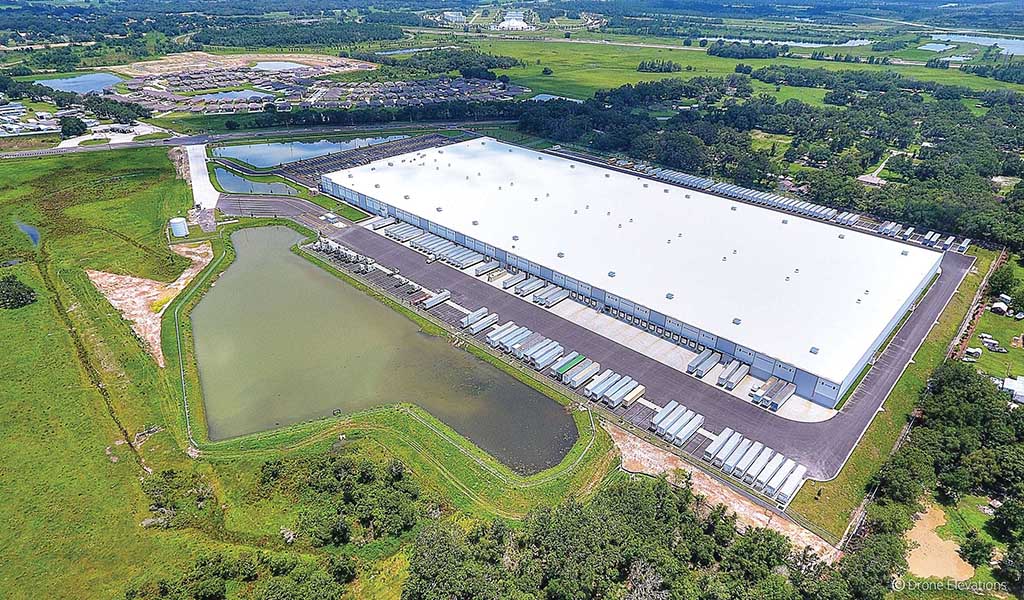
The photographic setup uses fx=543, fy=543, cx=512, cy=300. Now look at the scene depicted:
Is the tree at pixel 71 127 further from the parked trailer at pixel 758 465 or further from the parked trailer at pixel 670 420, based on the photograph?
the parked trailer at pixel 758 465

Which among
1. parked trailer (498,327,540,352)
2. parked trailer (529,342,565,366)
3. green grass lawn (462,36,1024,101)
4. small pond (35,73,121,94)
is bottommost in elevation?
parked trailer (529,342,565,366)

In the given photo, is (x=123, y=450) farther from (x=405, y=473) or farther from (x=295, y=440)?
(x=405, y=473)

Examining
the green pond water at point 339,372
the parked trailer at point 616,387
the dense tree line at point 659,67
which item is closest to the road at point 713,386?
the parked trailer at point 616,387

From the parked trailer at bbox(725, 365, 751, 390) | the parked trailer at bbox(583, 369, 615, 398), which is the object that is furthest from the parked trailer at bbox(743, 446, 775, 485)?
the parked trailer at bbox(583, 369, 615, 398)

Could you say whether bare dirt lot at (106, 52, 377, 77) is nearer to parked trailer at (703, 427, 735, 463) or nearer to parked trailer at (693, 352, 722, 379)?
parked trailer at (693, 352, 722, 379)

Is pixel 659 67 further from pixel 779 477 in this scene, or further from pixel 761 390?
pixel 779 477

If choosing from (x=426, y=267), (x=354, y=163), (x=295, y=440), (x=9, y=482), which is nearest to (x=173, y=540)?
(x=295, y=440)
